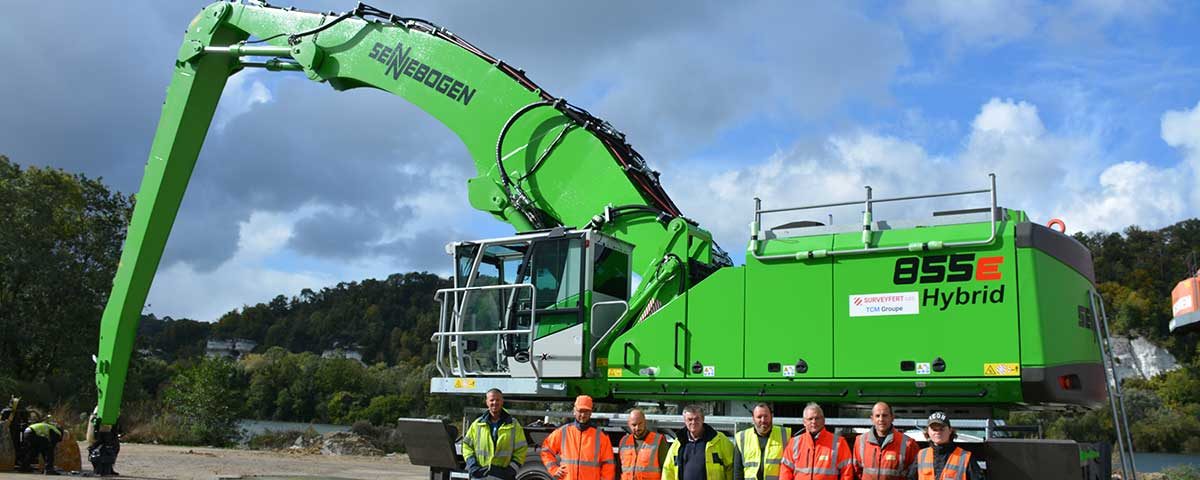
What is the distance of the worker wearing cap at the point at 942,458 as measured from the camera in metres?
7.08

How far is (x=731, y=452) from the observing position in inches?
316

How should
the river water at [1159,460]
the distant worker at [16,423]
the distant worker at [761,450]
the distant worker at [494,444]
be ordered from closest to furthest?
the distant worker at [761,450] < the distant worker at [494,444] < the distant worker at [16,423] < the river water at [1159,460]

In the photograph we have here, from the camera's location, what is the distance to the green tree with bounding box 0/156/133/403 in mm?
39312

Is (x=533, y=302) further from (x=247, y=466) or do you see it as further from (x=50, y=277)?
(x=50, y=277)

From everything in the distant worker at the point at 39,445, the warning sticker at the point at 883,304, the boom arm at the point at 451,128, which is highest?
the boom arm at the point at 451,128

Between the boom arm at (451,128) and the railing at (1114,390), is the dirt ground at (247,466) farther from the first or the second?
the railing at (1114,390)

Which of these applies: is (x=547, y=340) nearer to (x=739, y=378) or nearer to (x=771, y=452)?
(x=739, y=378)

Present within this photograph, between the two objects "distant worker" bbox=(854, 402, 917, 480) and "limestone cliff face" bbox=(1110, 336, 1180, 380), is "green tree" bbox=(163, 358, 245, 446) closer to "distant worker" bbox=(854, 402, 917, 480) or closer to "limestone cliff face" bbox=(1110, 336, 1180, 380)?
"distant worker" bbox=(854, 402, 917, 480)

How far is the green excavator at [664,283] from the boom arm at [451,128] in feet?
0.09

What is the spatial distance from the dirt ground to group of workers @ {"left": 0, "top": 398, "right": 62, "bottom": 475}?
815mm

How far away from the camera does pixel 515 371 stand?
10500 millimetres

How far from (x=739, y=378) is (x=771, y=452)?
1.45 metres

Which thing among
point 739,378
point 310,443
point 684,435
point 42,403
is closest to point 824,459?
point 684,435

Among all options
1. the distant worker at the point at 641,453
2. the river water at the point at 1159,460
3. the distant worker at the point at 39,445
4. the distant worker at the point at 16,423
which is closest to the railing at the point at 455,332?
the distant worker at the point at 641,453
